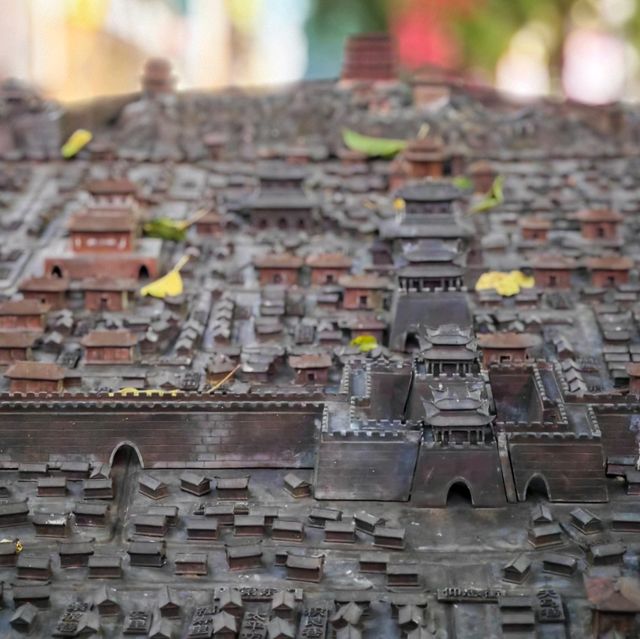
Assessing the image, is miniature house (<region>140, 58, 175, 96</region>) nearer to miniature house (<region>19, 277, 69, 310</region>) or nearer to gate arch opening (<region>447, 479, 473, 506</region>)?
miniature house (<region>19, 277, 69, 310</region>)

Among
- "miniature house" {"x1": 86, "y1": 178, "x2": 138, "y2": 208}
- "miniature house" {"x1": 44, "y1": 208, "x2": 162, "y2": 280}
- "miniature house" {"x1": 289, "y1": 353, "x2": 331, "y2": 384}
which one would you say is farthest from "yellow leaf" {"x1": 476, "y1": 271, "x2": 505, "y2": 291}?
"miniature house" {"x1": 86, "y1": 178, "x2": 138, "y2": 208}

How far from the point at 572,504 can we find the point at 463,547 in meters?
4.16

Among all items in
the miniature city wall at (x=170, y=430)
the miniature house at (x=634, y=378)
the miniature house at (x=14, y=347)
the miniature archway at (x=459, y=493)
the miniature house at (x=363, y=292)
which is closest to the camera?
the miniature archway at (x=459, y=493)

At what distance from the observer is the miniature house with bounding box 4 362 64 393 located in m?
44.3

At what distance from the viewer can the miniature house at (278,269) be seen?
53.9m

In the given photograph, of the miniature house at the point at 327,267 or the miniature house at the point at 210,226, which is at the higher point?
the miniature house at the point at 210,226

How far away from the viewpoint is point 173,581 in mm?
37125

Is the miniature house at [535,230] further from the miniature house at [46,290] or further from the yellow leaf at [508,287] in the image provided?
the miniature house at [46,290]

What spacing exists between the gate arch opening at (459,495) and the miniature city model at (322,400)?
76mm

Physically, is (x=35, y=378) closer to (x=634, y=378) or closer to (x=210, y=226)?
(x=210, y=226)

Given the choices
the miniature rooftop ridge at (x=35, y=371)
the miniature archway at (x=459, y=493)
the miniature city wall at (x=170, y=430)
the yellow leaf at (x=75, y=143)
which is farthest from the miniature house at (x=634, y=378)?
the yellow leaf at (x=75, y=143)

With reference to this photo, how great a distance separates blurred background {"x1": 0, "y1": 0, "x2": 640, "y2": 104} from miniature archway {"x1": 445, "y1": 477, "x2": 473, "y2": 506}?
45326mm

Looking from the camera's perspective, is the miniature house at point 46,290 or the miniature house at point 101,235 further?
the miniature house at point 101,235

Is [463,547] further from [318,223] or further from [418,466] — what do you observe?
[318,223]
